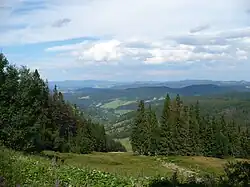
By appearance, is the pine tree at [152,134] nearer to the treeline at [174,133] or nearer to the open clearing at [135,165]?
the treeline at [174,133]

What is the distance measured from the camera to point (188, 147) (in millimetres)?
104188

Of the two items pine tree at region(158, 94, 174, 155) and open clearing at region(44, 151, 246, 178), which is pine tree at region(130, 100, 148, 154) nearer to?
pine tree at region(158, 94, 174, 155)

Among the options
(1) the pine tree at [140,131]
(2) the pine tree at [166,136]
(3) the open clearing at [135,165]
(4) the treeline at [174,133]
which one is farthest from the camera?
(1) the pine tree at [140,131]

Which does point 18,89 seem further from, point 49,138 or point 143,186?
point 49,138

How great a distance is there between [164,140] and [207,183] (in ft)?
310

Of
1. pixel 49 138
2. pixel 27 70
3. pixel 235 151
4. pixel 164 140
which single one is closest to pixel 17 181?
pixel 27 70

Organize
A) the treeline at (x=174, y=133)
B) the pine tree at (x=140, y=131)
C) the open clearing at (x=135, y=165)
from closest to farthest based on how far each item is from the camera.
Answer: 1. the open clearing at (x=135, y=165)
2. the treeline at (x=174, y=133)
3. the pine tree at (x=140, y=131)

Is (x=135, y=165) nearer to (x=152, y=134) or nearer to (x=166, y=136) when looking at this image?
(x=152, y=134)

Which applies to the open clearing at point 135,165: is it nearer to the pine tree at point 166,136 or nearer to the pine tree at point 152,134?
the pine tree at point 166,136

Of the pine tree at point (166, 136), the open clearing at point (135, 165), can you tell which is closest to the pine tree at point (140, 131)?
the pine tree at point (166, 136)

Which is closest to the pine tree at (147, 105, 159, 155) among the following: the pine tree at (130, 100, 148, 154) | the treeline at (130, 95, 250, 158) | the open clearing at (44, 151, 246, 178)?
the treeline at (130, 95, 250, 158)

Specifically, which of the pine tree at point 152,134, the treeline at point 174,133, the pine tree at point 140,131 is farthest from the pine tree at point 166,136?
the pine tree at point 140,131

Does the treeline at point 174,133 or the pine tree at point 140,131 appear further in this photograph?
the pine tree at point 140,131

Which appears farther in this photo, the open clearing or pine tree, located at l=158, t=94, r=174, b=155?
pine tree, located at l=158, t=94, r=174, b=155
